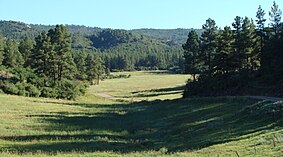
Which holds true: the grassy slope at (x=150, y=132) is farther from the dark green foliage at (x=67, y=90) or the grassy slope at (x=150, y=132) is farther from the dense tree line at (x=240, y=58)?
the dark green foliage at (x=67, y=90)

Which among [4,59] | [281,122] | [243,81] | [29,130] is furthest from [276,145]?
[4,59]

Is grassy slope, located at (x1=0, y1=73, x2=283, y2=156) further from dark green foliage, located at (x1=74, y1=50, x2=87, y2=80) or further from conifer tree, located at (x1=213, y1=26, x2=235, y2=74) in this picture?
dark green foliage, located at (x1=74, y1=50, x2=87, y2=80)

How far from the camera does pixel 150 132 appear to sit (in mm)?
31047

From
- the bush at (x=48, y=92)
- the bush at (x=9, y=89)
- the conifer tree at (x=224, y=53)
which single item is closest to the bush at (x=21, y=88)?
the bush at (x=9, y=89)

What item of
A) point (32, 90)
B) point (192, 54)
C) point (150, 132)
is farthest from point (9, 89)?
point (150, 132)

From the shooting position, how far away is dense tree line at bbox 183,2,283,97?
169 feet

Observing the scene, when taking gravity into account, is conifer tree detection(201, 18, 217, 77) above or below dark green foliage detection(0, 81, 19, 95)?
above

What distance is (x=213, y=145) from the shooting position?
21906 mm

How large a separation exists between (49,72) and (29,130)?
4588cm

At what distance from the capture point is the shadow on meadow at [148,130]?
24031mm

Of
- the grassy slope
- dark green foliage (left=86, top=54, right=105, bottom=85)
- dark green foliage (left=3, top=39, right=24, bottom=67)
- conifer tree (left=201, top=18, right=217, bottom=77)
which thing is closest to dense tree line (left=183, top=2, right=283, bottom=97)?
conifer tree (left=201, top=18, right=217, bottom=77)

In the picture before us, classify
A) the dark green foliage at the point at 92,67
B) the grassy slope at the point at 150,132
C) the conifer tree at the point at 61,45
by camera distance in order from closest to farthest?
the grassy slope at the point at 150,132 → the conifer tree at the point at 61,45 → the dark green foliage at the point at 92,67

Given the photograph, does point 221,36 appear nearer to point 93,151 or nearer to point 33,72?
point 33,72

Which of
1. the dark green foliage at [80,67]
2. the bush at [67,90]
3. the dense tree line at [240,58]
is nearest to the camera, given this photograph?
the dense tree line at [240,58]
